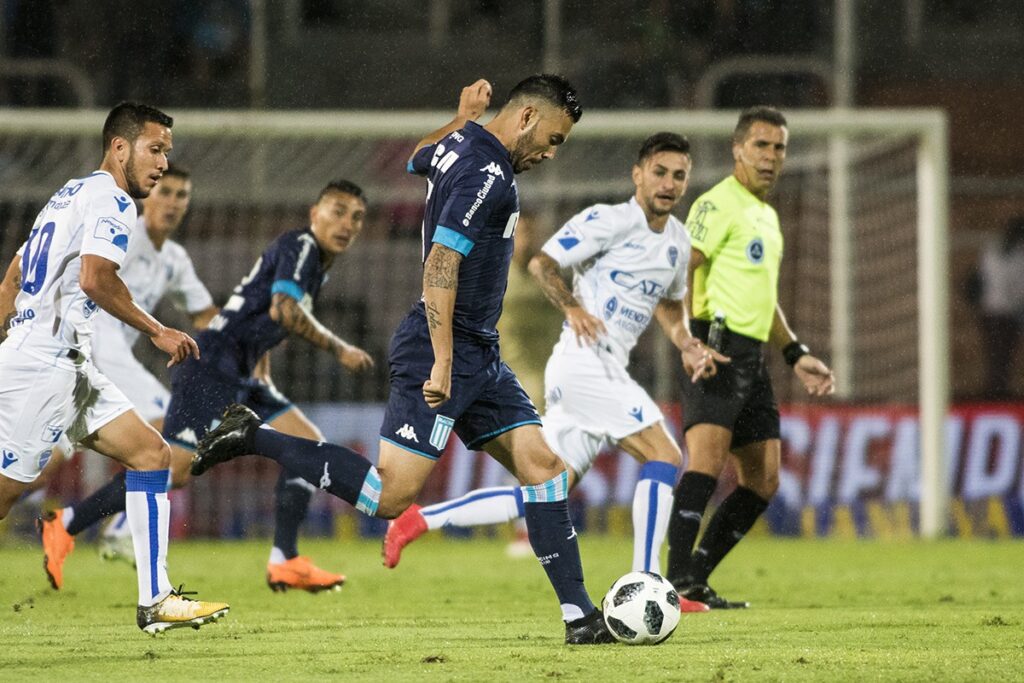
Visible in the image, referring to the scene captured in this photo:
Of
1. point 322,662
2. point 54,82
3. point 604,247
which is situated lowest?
point 322,662

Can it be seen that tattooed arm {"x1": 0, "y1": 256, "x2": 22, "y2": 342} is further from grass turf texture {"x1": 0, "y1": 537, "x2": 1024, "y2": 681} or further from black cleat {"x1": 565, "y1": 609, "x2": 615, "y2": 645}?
black cleat {"x1": 565, "y1": 609, "x2": 615, "y2": 645}

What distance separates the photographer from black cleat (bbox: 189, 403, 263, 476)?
6.40 meters

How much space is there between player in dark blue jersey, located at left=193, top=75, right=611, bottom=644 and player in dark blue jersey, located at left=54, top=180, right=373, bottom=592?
2124mm

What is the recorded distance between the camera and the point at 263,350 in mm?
8805

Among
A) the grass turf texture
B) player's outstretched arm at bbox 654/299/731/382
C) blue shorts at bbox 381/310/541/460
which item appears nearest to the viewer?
the grass turf texture

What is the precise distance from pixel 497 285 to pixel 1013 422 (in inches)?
351

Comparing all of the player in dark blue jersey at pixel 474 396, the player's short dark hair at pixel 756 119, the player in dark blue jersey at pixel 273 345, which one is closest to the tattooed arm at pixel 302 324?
the player in dark blue jersey at pixel 273 345

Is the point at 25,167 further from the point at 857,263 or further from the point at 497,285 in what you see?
the point at 497,285

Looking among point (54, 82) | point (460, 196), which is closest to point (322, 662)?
point (460, 196)

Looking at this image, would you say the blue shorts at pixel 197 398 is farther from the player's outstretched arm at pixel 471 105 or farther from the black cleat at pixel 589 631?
the black cleat at pixel 589 631

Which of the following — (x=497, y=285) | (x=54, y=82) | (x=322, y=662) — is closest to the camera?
(x=322, y=662)

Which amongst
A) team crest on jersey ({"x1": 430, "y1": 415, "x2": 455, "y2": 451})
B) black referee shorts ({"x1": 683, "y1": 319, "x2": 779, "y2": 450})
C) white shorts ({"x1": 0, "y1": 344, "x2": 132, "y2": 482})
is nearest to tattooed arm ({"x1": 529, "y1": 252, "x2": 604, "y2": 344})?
black referee shorts ({"x1": 683, "y1": 319, "x2": 779, "y2": 450})

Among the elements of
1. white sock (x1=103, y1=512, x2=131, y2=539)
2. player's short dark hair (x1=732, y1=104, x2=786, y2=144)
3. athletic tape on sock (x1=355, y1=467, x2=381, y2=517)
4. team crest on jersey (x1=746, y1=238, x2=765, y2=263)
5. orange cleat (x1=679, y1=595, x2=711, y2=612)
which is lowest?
orange cleat (x1=679, y1=595, x2=711, y2=612)

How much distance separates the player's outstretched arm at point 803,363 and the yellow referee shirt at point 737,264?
217mm
